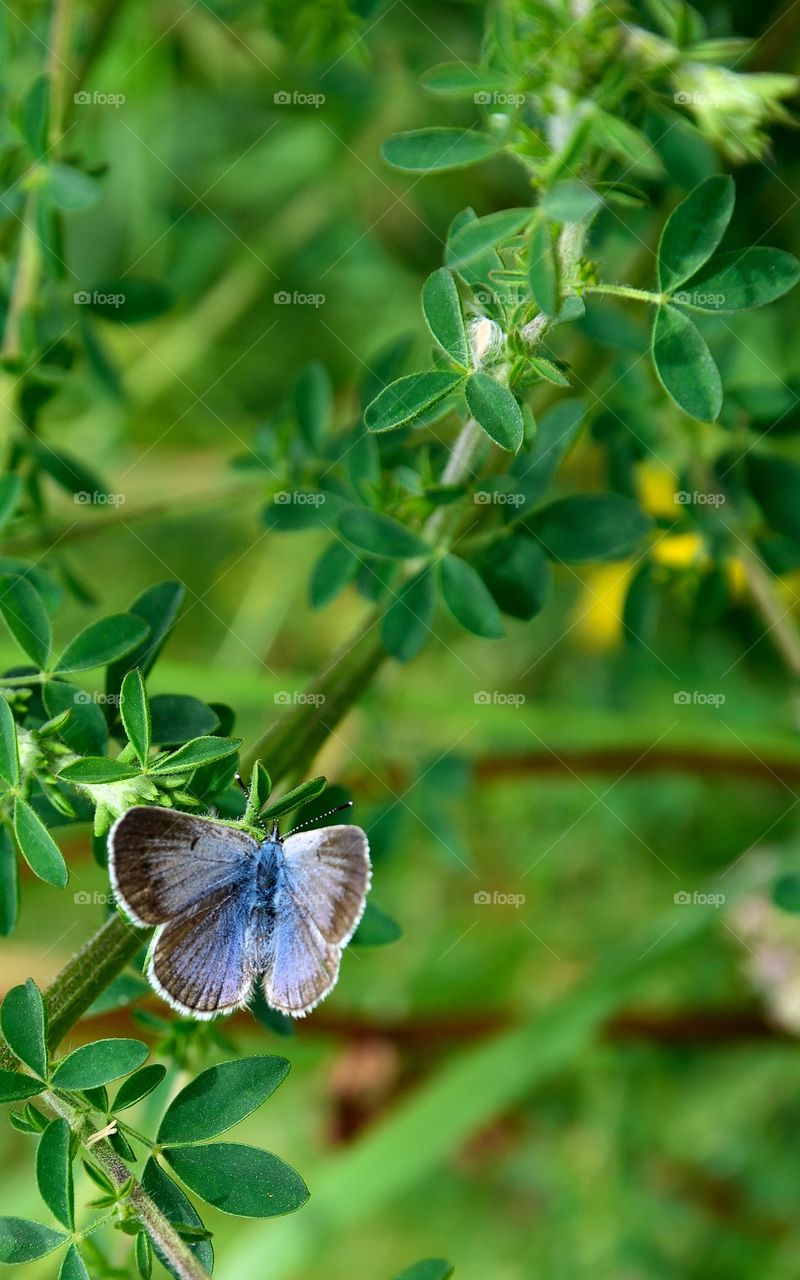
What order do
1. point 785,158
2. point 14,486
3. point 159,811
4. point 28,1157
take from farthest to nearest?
1. point 28,1157
2. point 785,158
3. point 14,486
4. point 159,811

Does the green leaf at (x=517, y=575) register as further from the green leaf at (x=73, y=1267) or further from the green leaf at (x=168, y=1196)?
the green leaf at (x=73, y=1267)

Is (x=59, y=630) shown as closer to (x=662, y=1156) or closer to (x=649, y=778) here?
(x=649, y=778)

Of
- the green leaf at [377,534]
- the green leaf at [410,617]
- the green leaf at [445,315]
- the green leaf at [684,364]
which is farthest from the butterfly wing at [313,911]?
the green leaf at [684,364]

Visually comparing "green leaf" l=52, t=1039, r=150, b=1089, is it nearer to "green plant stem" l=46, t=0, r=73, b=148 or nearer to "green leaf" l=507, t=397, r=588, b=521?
"green leaf" l=507, t=397, r=588, b=521

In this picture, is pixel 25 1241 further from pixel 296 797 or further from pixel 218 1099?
pixel 296 797

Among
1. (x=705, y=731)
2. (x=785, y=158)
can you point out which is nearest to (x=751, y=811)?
(x=705, y=731)

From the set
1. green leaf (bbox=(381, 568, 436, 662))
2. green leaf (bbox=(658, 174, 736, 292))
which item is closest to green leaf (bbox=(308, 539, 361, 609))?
green leaf (bbox=(381, 568, 436, 662))
